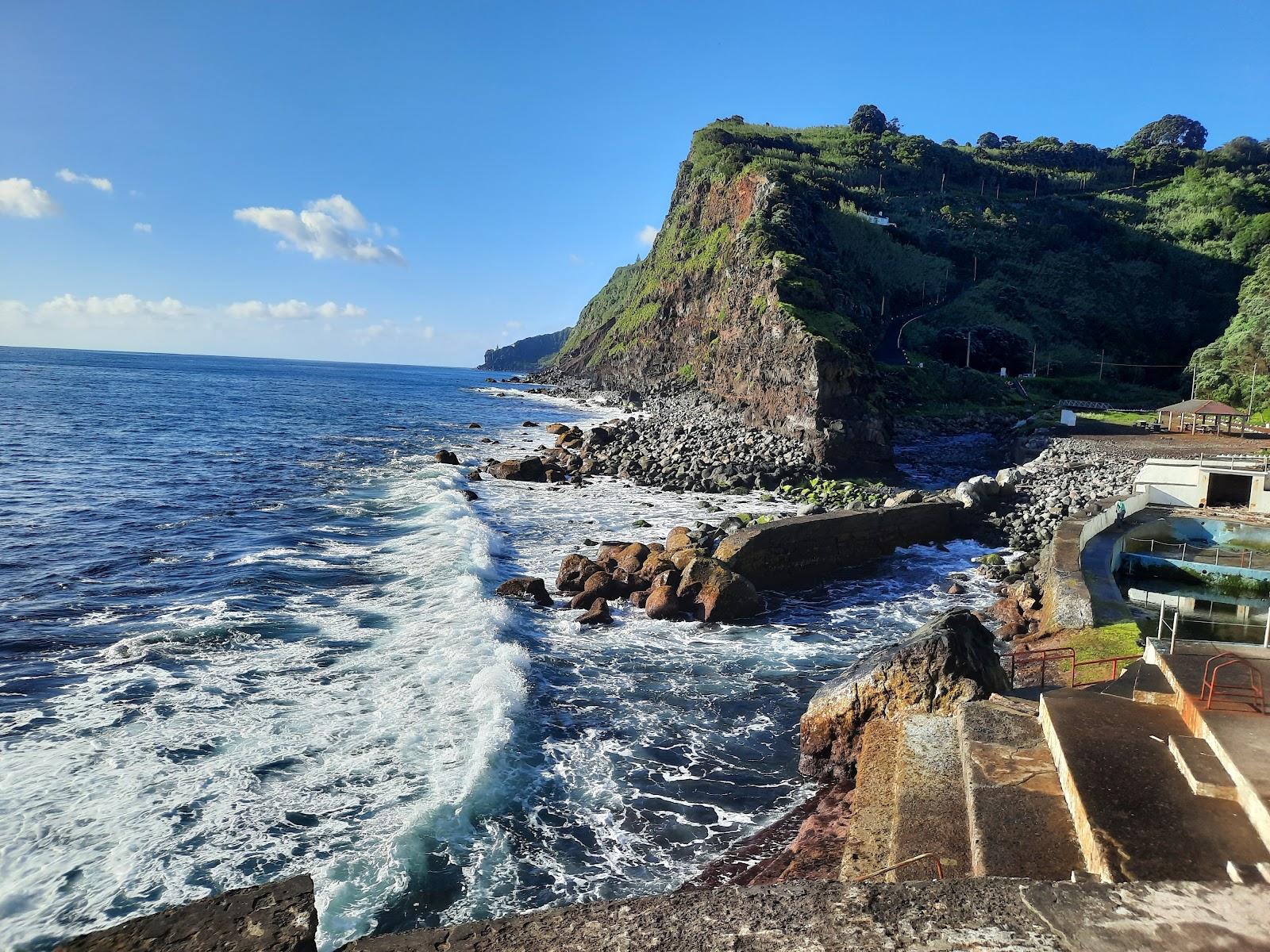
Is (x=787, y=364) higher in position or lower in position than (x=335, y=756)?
higher

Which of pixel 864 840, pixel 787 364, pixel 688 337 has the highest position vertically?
pixel 688 337

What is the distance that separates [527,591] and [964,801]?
1149 centimetres

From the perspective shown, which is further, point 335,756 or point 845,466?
point 845,466

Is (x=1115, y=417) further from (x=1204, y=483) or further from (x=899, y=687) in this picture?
(x=899, y=687)

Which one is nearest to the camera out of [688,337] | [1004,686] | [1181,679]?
[1181,679]

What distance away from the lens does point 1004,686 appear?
30.1 ft

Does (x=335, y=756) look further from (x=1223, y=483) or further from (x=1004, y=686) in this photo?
(x=1223, y=483)

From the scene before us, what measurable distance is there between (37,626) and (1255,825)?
60.6 ft

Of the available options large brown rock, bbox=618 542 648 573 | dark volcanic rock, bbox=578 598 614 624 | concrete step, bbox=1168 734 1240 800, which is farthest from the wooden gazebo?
concrete step, bbox=1168 734 1240 800

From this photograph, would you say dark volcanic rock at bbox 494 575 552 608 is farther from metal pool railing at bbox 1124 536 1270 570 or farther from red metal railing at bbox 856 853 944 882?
metal pool railing at bbox 1124 536 1270 570

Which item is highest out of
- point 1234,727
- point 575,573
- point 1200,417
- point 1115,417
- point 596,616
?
point 1200,417

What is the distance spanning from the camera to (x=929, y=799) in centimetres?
655

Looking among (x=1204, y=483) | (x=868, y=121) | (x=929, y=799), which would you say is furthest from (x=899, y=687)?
(x=868, y=121)

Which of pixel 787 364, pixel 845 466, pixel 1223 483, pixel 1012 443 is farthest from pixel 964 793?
pixel 1012 443
